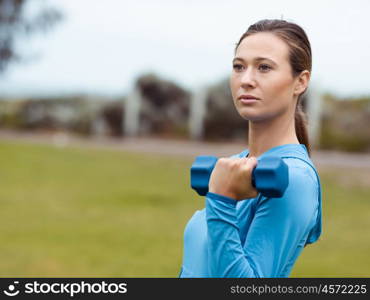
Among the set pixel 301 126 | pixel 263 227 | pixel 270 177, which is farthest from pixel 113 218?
pixel 270 177

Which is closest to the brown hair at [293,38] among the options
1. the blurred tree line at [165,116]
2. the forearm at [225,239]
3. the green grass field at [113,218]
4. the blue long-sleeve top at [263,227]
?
the blue long-sleeve top at [263,227]

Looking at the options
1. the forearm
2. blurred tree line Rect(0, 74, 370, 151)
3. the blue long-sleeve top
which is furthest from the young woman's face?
blurred tree line Rect(0, 74, 370, 151)

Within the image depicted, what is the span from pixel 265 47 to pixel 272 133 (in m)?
0.21

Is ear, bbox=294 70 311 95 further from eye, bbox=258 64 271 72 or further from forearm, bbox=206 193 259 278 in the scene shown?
forearm, bbox=206 193 259 278

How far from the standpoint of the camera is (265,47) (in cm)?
158

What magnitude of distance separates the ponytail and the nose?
258 mm

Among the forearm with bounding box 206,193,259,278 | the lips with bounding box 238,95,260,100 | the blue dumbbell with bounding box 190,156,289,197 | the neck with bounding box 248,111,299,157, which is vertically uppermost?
the lips with bounding box 238,95,260,100

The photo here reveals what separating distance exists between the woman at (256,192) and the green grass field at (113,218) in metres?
4.97

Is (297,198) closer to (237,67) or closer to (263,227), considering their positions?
(263,227)

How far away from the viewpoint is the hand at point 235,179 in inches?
56.6

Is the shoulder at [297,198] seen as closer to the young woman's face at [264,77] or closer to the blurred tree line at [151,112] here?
→ the young woman's face at [264,77]

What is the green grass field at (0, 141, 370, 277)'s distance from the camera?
273 inches

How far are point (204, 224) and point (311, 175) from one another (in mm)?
302

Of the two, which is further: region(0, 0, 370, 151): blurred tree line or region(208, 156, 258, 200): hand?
region(0, 0, 370, 151): blurred tree line
